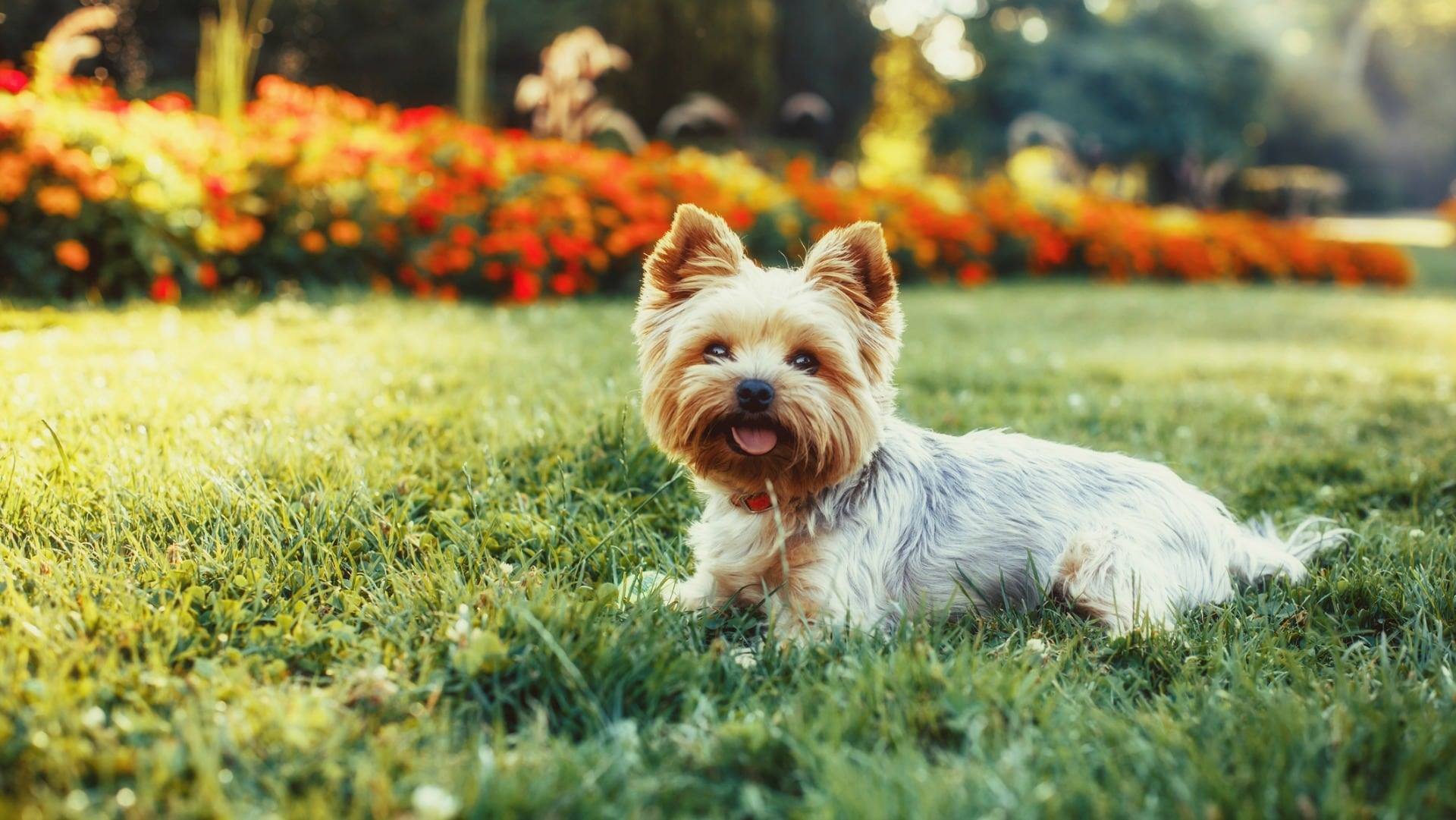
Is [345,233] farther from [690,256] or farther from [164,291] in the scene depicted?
[690,256]

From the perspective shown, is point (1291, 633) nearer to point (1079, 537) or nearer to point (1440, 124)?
point (1079, 537)

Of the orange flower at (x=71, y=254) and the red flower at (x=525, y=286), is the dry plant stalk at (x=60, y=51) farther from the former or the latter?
the red flower at (x=525, y=286)

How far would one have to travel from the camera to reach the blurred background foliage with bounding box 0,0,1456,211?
19.2 m

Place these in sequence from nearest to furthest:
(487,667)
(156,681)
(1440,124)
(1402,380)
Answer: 1. (156,681)
2. (487,667)
3. (1402,380)
4. (1440,124)

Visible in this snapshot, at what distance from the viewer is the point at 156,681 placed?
2.41m

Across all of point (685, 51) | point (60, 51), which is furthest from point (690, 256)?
point (685, 51)

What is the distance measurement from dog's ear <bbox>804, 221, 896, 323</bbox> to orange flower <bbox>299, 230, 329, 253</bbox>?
641cm

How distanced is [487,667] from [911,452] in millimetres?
1780

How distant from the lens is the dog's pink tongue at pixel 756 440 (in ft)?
10.7

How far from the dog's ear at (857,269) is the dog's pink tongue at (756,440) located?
2.02ft

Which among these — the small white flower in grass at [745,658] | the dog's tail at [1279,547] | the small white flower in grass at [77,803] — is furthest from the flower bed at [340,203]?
the small white flower in grass at [77,803]

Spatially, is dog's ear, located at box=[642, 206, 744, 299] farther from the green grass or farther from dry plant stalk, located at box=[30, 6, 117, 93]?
dry plant stalk, located at box=[30, 6, 117, 93]

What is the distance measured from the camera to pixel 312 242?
858 centimetres

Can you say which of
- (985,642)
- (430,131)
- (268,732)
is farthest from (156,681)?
(430,131)
